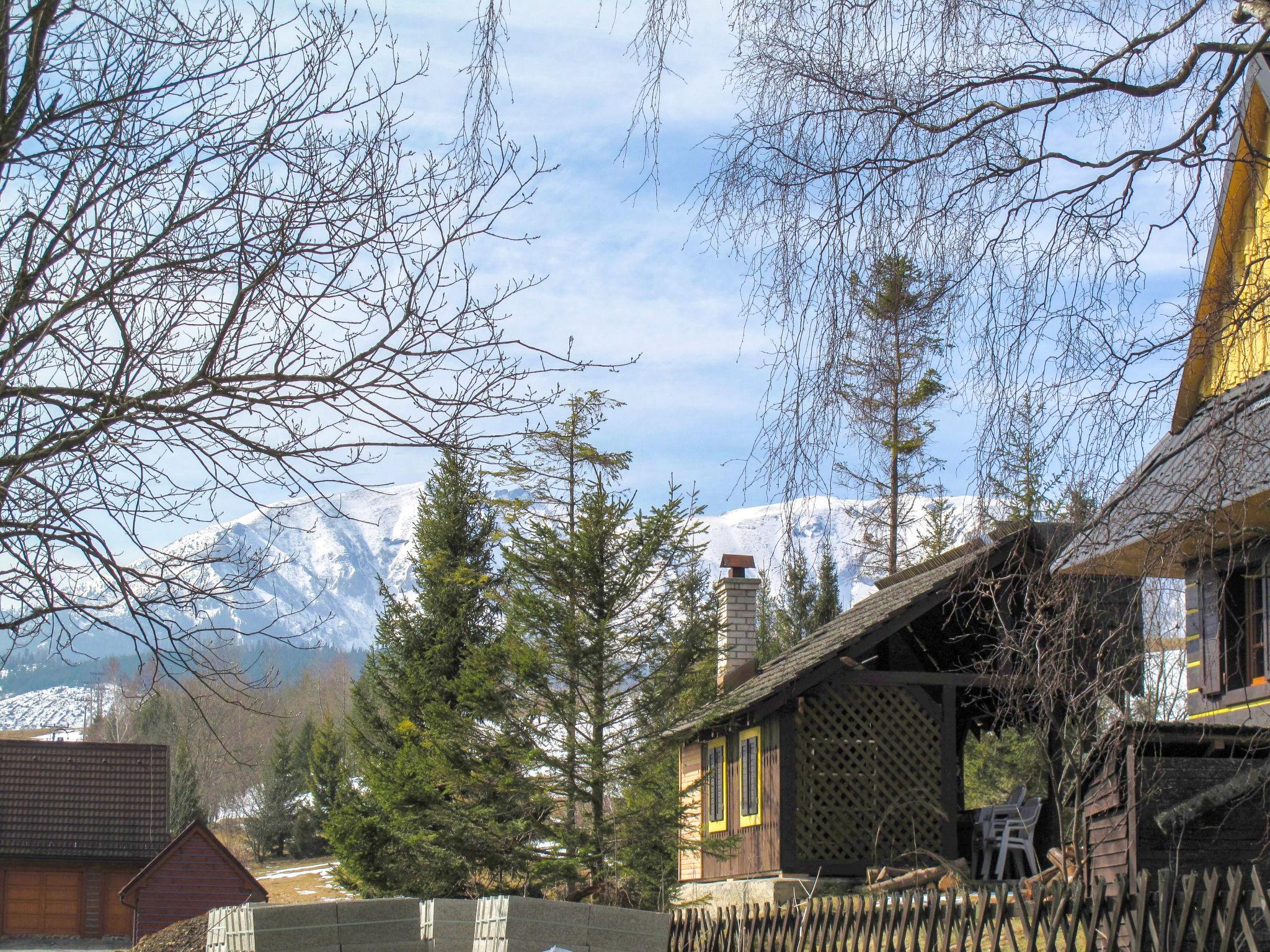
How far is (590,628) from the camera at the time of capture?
64.9 ft

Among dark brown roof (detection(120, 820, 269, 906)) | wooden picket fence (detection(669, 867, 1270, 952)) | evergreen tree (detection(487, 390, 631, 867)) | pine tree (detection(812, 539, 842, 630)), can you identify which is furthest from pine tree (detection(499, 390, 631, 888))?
pine tree (detection(812, 539, 842, 630))

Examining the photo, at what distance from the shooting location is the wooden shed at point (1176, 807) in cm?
1148

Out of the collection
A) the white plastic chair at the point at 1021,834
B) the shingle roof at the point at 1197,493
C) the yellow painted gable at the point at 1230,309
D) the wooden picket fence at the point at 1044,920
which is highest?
the yellow painted gable at the point at 1230,309

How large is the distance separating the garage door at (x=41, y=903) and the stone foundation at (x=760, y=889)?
24405 millimetres

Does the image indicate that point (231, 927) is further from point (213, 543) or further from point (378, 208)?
point (378, 208)

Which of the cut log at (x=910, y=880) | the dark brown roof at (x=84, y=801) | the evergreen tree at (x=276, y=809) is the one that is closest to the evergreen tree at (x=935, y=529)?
the cut log at (x=910, y=880)

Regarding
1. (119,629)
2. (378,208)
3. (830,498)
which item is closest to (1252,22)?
(830,498)

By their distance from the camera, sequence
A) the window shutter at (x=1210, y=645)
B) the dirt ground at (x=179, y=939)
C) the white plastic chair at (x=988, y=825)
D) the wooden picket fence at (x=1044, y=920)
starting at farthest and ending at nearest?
the dirt ground at (x=179, y=939) → the white plastic chair at (x=988, y=825) → the window shutter at (x=1210, y=645) → the wooden picket fence at (x=1044, y=920)

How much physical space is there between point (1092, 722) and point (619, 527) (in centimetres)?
1001

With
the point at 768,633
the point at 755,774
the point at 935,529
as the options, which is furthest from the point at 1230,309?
the point at 768,633

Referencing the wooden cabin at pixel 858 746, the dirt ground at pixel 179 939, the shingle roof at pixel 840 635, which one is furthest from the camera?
the dirt ground at pixel 179 939

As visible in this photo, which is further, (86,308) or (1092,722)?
(1092,722)

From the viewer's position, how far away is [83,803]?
38375mm

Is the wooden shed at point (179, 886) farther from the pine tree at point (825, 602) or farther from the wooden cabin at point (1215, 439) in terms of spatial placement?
the wooden cabin at point (1215, 439)
